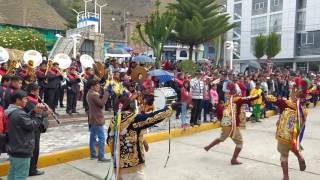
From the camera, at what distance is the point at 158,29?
81.5 feet

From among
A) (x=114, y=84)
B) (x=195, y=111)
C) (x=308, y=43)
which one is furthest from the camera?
(x=308, y=43)

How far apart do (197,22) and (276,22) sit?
86.0ft

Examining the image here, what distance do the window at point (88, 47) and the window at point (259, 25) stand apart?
32.3 meters

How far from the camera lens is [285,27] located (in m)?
57.2

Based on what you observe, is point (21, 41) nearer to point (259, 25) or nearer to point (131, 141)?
point (131, 141)

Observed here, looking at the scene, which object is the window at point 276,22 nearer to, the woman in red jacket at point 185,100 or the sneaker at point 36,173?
the woman in red jacket at point 185,100

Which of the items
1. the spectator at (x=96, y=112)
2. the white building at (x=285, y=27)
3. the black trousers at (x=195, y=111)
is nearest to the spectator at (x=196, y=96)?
the black trousers at (x=195, y=111)

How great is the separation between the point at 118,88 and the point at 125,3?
128 metres

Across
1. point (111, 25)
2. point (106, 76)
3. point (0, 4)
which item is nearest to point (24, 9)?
point (0, 4)

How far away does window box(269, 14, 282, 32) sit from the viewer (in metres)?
58.2

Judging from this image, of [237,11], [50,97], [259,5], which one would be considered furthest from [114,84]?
[237,11]

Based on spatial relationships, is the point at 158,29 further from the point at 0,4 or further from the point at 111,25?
the point at 111,25

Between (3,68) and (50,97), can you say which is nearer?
(3,68)

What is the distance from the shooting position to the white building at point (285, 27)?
172 ft
